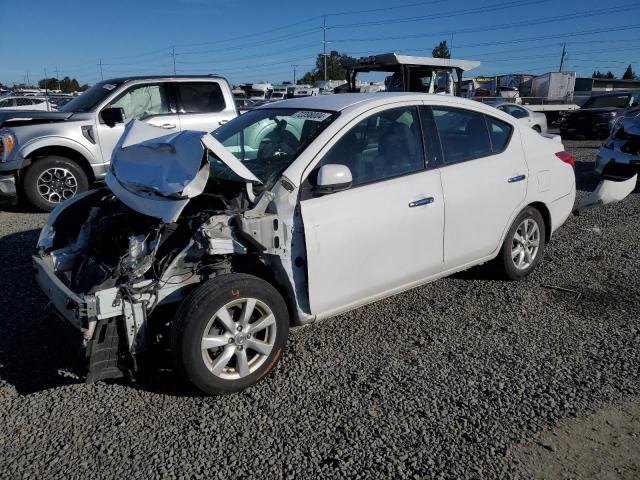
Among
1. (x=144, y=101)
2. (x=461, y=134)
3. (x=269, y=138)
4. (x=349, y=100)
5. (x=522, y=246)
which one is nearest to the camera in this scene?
(x=349, y=100)

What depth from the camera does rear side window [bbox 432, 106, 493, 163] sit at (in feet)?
13.5

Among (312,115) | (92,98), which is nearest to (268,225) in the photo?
(312,115)

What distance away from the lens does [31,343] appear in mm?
3775

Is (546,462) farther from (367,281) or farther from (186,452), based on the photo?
(186,452)

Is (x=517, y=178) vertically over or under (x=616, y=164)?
over

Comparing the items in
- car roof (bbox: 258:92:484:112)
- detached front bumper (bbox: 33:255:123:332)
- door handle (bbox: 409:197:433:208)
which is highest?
car roof (bbox: 258:92:484:112)

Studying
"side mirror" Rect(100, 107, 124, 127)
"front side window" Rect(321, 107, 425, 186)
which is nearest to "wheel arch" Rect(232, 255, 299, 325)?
"front side window" Rect(321, 107, 425, 186)

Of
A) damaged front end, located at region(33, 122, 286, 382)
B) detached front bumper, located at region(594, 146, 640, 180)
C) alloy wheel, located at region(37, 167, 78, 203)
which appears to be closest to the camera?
damaged front end, located at region(33, 122, 286, 382)

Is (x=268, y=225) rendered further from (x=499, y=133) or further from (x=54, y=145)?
(x=54, y=145)

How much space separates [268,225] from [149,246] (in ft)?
2.36

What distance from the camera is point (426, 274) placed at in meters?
4.01

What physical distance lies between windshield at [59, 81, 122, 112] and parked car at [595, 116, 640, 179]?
8.41 m

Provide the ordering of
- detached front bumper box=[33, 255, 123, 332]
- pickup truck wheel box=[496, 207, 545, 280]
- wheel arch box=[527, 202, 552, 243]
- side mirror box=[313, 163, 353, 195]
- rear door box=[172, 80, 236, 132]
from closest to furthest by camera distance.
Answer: detached front bumper box=[33, 255, 123, 332]
side mirror box=[313, 163, 353, 195]
pickup truck wheel box=[496, 207, 545, 280]
wheel arch box=[527, 202, 552, 243]
rear door box=[172, 80, 236, 132]

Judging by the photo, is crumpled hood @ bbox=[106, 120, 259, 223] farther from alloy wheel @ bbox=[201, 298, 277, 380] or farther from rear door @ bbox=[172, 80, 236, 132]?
rear door @ bbox=[172, 80, 236, 132]
